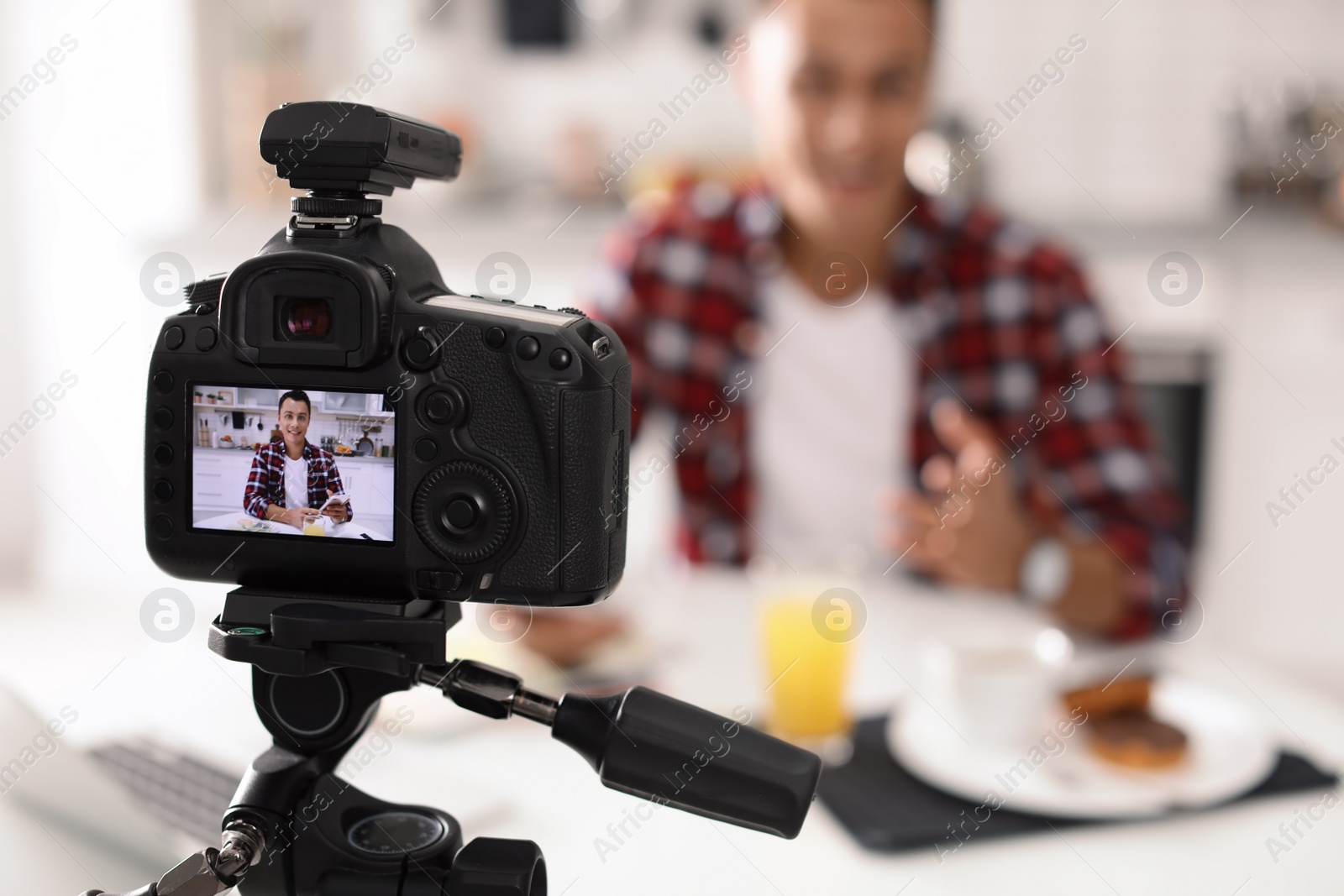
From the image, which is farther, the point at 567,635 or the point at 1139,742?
the point at 567,635

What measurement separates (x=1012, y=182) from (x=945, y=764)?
2069mm

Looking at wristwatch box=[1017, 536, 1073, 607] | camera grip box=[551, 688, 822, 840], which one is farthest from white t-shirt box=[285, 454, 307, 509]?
wristwatch box=[1017, 536, 1073, 607]

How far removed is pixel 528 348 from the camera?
1.38ft

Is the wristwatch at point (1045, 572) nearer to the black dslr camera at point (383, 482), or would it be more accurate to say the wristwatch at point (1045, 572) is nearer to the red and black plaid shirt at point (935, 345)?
the red and black plaid shirt at point (935, 345)

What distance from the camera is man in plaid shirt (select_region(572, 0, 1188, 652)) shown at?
1.14m

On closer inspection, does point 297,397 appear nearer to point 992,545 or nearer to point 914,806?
point 914,806

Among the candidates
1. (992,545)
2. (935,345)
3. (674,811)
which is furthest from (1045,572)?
(674,811)

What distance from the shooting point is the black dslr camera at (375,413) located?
16.5 inches

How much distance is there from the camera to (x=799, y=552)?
0.95 meters

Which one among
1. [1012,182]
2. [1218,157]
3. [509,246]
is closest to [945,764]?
[509,246]

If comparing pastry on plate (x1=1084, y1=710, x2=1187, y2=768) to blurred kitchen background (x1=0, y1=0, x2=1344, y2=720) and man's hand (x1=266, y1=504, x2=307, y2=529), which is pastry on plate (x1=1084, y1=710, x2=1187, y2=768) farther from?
blurred kitchen background (x1=0, y1=0, x2=1344, y2=720)

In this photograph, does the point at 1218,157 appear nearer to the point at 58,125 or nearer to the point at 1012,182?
the point at 1012,182

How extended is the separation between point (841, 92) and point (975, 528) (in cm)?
52

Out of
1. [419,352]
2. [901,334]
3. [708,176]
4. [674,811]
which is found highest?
[708,176]
